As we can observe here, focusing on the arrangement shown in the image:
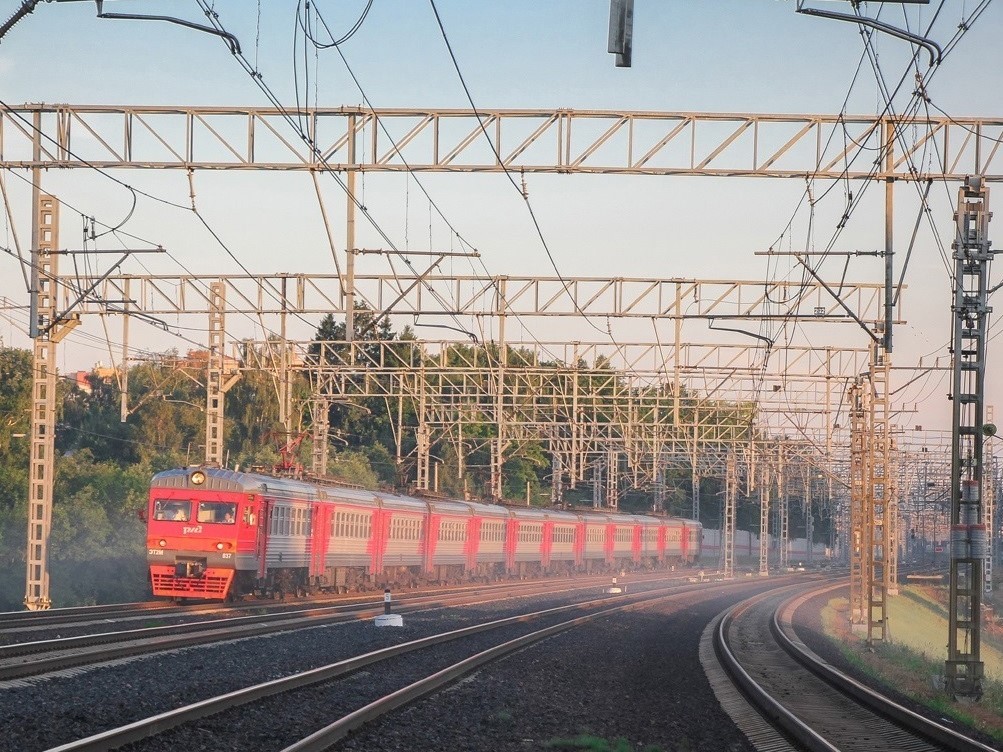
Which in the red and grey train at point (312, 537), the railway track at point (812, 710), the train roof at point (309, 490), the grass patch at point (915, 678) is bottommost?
the grass patch at point (915, 678)

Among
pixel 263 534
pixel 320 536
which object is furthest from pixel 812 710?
pixel 320 536

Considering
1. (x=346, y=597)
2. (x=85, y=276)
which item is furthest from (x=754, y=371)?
(x=85, y=276)

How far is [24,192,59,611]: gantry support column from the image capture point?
26453 mm

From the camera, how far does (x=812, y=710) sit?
49.7ft

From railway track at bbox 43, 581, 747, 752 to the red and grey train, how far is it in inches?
271

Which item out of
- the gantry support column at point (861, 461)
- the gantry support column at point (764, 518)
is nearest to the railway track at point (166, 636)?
the gantry support column at point (861, 461)

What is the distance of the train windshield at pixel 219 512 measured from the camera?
2902 centimetres

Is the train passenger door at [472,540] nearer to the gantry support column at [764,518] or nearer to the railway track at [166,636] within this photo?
the railway track at [166,636]

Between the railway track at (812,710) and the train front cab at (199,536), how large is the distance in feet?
33.1

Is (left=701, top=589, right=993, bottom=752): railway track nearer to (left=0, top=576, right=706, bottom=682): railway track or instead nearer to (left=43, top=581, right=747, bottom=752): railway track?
(left=43, top=581, right=747, bottom=752): railway track

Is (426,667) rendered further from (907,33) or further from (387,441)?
(387,441)

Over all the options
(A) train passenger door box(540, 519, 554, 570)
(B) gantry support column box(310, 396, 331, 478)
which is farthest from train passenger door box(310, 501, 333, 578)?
(A) train passenger door box(540, 519, 554, 570)

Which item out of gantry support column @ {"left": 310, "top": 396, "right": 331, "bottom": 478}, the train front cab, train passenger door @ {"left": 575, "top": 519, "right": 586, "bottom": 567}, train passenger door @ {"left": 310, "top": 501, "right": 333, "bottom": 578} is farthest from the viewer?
train passenger door @ {"left": 575, "top": 519, "right": 586, "bottom": 567}

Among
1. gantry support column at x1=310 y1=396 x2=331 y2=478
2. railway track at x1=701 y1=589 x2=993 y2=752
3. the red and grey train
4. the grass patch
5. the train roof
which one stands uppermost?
Result: gantry support column at x1=310 y1=396 x2=331 y2=478
